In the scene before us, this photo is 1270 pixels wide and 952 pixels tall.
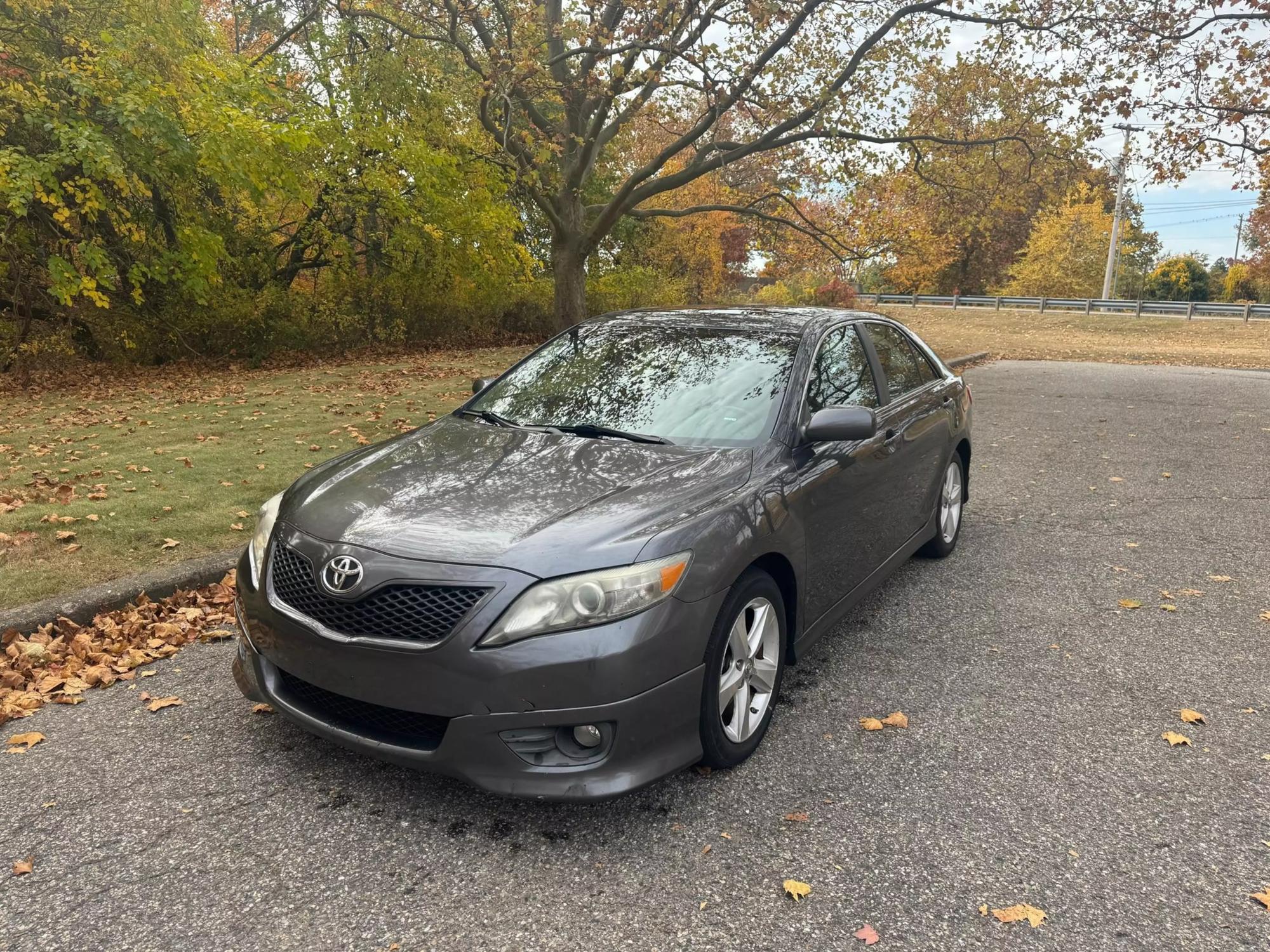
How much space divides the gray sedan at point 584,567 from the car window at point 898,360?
24.6 inches

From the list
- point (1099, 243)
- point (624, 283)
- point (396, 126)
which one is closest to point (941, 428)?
point (396, 126)

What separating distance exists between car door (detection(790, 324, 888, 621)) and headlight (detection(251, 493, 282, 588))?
1977 mm

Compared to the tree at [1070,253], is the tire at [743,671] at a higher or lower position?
lower

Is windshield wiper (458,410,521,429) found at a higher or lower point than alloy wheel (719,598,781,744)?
higher

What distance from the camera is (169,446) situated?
8.16m

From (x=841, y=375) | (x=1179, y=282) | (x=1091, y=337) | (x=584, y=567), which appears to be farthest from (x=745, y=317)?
(x=1179, y=282)

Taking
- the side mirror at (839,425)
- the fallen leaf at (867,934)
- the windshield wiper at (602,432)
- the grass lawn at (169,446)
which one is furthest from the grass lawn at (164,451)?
the fallen leaf at (867,934)

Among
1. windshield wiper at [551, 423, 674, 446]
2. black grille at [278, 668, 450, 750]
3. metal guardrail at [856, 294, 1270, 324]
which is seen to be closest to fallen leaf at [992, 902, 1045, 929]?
black grille at [278, 668, 450, 750]

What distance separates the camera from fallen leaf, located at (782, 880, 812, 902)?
2.39 metres

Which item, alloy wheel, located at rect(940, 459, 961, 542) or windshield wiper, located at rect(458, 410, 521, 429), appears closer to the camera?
windshield wiper, located at rect(458, 410, 521, 429)

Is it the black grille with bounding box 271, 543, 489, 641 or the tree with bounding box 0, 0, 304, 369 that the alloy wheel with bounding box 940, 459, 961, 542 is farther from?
the tree with bounding box 0, 0, 304, 369

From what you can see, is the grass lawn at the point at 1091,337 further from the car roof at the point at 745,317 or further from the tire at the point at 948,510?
the car roof at the point at 745,317

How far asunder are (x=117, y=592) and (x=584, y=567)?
3206 mm

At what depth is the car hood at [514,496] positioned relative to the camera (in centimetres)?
260
